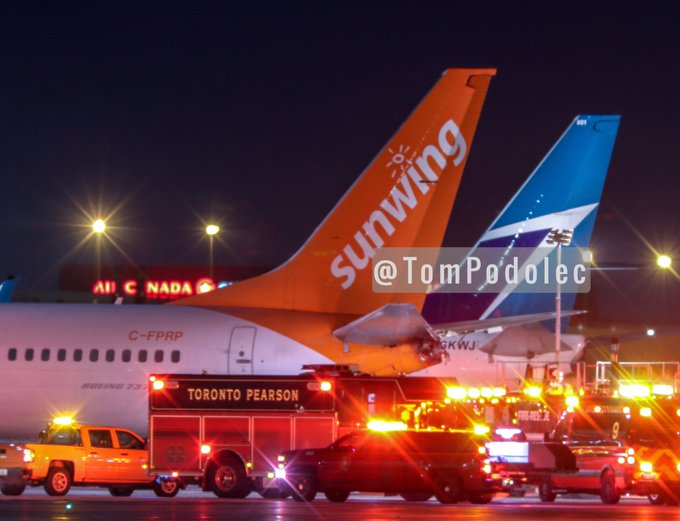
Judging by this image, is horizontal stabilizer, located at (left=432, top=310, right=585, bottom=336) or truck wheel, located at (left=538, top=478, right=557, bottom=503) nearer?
truck wheel, located at (left=538, top=478, right=557, bottom=503)

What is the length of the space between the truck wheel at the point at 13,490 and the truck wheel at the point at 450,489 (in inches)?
351

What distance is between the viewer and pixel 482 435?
91.1ft

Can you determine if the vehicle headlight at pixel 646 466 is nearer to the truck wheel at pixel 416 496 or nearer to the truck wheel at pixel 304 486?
the truck wheel at pixel 416 496

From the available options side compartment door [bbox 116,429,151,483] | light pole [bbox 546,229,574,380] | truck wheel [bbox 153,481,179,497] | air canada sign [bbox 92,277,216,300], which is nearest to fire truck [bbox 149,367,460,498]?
truck wheel [bbox 153,481,179,497]

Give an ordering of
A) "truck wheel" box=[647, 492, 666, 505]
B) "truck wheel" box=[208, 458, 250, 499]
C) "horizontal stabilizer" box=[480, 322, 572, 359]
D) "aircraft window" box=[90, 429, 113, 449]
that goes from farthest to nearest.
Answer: "horizontal stabilizer" box=[480, 322, 572, 359]
"aircraft window" box=[90, 429, 113, 449]
"truck wheel" box=[208, 458, 250, 499]
"truck wheel" box=[647, 492, 666, 505]

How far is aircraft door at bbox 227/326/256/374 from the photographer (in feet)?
108

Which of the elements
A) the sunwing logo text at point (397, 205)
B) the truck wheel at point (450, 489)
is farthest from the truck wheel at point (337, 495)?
the sunwing logo text at point (397, 205)

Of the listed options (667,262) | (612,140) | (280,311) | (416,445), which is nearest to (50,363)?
(280,311)

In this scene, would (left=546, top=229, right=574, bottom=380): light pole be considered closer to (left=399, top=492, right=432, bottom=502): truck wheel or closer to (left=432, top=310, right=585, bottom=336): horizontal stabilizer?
(left=432, top=310, right=585, bottom=336): horizontal stabilizer

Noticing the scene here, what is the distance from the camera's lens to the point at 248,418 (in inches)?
1125

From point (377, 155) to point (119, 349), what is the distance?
27.6ft

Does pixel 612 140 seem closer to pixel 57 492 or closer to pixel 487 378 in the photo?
pixel 487 378

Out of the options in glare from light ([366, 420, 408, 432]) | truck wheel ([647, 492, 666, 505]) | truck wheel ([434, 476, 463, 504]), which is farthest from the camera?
glare from light ([366, 420, 408, 432])

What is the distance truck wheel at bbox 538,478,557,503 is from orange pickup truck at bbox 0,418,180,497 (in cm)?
823
